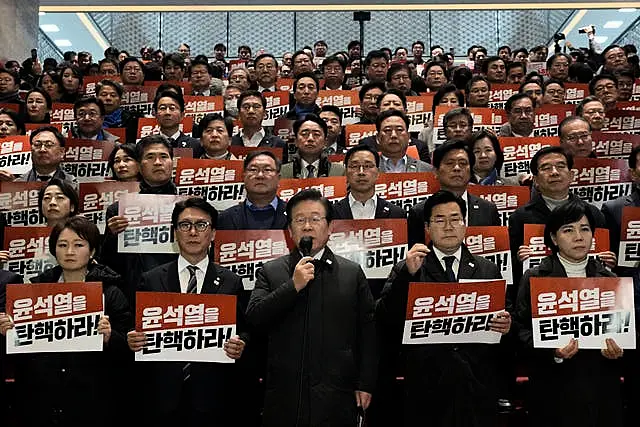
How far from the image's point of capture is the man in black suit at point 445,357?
155 inches

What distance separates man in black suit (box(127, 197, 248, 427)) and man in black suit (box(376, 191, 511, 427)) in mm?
818

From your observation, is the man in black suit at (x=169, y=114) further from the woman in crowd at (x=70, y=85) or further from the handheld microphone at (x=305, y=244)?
the handheld microphone at (x=305, y=244)

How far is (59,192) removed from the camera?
5.21m

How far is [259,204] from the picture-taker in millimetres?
5383

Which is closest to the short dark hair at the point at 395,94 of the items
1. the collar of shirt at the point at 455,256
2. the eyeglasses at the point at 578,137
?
the eyeglasses at the point at 578,137

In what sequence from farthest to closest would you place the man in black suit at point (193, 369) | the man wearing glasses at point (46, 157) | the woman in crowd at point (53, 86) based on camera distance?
the woman in crowd at point (53, 86)
the man wearing glasses at point (46, 157)
the man in black suit at point (193, 369)

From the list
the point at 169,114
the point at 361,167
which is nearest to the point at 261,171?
the point at 361,167

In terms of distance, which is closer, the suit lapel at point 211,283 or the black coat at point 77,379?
the black coat at point 77,379

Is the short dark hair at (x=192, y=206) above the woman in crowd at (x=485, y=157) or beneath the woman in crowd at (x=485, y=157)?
beneath

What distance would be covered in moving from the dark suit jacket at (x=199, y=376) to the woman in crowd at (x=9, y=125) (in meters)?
3.65

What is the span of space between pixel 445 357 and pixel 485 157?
8.54 feet

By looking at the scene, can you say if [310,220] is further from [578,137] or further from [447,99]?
[447,99]

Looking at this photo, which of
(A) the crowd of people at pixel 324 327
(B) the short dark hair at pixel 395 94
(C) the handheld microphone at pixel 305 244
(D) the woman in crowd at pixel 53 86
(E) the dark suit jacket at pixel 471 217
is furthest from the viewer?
(D) the woman in crowd at pixel 53 86

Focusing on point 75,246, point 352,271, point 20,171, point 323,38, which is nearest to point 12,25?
point 323,38
